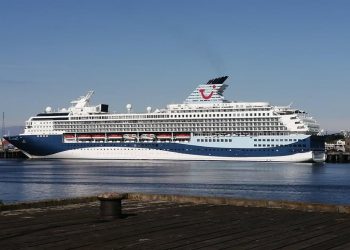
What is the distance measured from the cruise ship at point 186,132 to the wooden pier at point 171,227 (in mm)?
83229

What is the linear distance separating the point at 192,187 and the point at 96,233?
34.5m

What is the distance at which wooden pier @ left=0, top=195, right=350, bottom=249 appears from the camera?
9086 millimetres

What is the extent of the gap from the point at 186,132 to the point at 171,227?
9494 centimetres

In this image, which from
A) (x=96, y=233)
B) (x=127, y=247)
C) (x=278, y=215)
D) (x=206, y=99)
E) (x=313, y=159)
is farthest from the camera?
(x=206, y=99)

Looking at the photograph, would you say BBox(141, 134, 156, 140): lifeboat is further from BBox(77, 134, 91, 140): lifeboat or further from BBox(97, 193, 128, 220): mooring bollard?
BBox(97, 193, 128, 220): mooring bollard

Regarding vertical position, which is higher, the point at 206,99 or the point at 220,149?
the point at 206,99

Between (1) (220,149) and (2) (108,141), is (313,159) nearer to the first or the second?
(1) (220,149)

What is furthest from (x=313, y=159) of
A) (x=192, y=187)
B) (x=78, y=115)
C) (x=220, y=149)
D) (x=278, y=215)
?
(x=278, y=215)

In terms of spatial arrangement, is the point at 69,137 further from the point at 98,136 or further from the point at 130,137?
the point at 130,137

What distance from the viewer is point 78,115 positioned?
116312 millimetres

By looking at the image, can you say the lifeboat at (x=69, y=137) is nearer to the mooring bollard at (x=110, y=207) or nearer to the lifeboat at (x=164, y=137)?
the lifeboat at (x=164, y=137)

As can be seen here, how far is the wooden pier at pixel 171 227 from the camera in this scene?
9086mm

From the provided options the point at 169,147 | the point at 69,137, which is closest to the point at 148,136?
the point at 169,147

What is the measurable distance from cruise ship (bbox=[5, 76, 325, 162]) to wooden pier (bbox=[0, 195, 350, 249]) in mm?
83229
